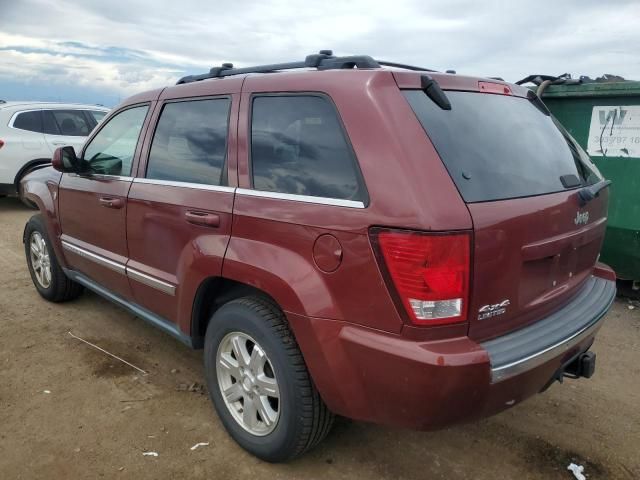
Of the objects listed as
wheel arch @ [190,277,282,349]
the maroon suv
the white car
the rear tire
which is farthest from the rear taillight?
the white car

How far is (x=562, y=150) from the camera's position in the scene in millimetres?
2682

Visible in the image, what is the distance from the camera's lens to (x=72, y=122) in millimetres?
9227

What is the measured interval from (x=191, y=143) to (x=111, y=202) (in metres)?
0.83

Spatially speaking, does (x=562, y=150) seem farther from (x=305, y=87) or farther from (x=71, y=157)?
(x=71, y=157)

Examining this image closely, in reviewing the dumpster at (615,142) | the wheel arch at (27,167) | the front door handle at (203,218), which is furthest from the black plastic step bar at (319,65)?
the wheel arch at (27,167)

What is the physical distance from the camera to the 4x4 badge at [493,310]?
200cm

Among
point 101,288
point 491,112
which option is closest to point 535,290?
point 491,112

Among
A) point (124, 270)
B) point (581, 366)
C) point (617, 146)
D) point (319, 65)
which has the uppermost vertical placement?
point (319, 65)

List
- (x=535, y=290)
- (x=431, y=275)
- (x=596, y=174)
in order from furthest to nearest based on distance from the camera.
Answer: (x=596, y=174)
(x=535, y=290)
(x=431, y=275)

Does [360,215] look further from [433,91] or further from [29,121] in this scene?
[29,121]

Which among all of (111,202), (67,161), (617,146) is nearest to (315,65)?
(111,202)

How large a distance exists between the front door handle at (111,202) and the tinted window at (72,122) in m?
6.57

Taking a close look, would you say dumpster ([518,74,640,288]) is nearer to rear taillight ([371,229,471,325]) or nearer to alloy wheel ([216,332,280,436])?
rear taillight ([371,229,471,325])

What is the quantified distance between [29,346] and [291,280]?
264 cm
